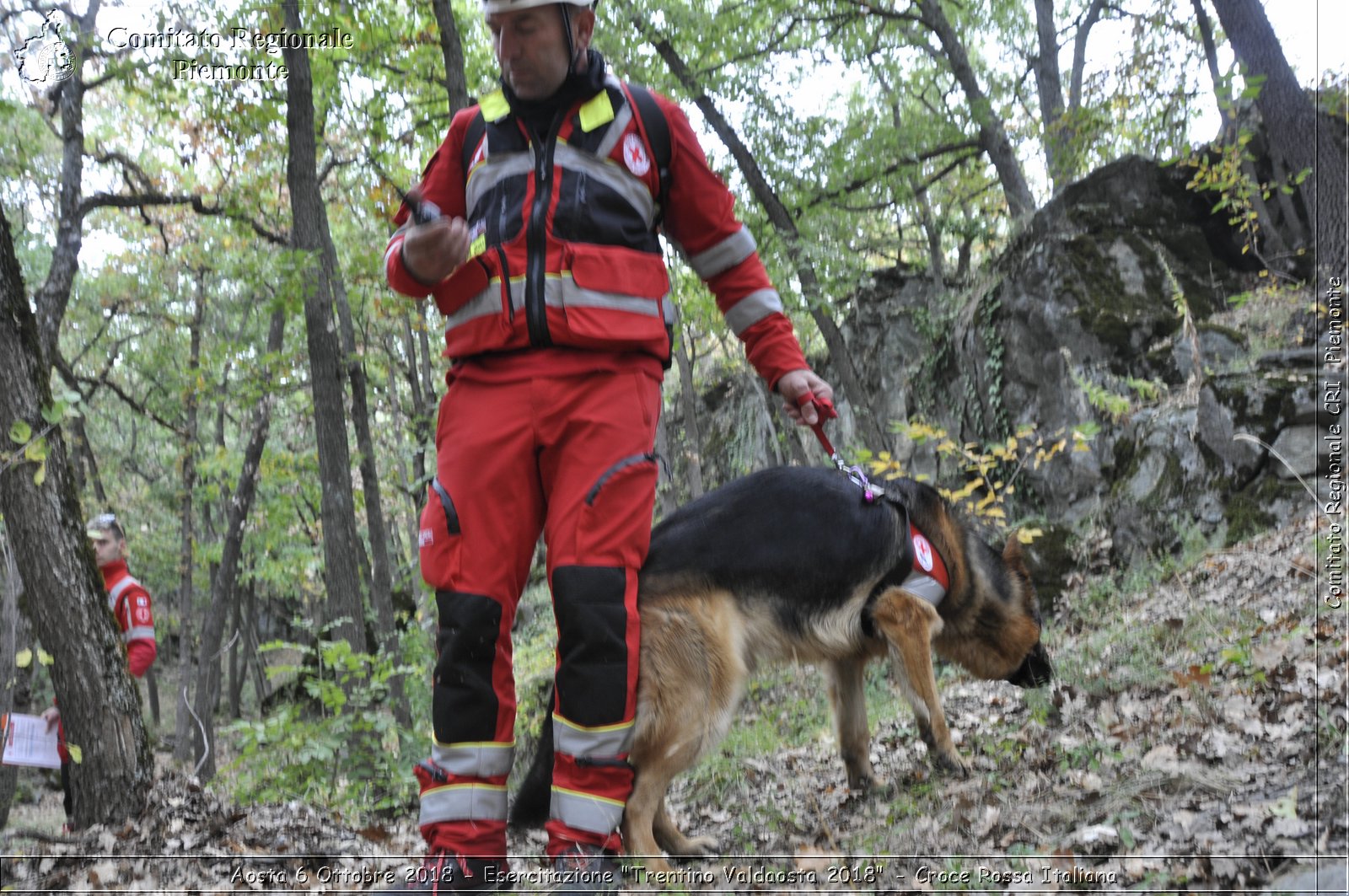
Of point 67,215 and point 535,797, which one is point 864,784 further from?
point 67,215

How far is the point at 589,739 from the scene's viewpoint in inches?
104

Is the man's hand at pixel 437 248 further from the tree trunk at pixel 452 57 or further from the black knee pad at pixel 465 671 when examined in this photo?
the tree trunk at pixel 452 57

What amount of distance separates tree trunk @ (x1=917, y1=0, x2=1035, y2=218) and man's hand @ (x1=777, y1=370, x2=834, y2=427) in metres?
9.76

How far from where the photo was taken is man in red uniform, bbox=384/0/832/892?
263 centimetres

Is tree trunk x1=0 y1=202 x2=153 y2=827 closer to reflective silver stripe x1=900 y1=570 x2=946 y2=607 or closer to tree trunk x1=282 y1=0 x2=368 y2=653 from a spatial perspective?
reflective silver stripe x1=900 y1=570 x2=946 y2=607

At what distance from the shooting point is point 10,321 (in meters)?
3.37

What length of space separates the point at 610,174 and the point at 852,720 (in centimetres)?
263

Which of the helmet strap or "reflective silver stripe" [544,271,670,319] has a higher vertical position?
the helmet strap

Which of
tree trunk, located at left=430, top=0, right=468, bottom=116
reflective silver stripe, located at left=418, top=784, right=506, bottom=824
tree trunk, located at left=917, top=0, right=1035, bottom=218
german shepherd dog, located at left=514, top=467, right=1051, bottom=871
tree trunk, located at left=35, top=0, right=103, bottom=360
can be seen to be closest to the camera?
reflective silver stripe, located at left=418, top=784, right=506, bottom=824

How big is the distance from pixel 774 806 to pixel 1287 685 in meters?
2.19

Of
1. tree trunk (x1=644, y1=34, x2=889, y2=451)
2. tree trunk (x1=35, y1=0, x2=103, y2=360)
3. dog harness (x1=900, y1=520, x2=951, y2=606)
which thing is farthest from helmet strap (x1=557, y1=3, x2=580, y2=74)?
tree trunk (x1=35, y1=0, x2=103, y2=360)

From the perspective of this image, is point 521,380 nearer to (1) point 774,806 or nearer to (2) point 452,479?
(2) point 452,479

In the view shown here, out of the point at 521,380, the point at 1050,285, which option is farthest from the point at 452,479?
the point at 1050,285

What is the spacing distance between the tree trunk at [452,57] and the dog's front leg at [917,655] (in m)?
5.21
